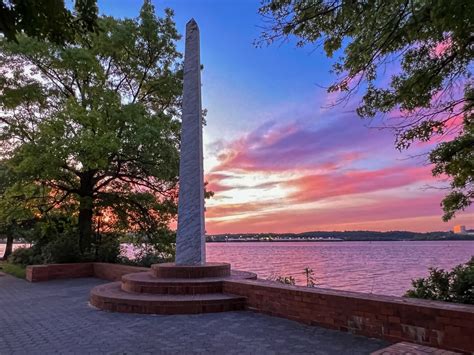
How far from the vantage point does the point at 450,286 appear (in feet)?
25.5

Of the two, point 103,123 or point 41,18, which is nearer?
point 41,18

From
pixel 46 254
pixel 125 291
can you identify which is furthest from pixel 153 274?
pixel 46 254

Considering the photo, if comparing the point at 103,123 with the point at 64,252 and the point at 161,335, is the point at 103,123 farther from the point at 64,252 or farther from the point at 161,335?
the point at 161,335

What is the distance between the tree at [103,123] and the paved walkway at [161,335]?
7.45 m

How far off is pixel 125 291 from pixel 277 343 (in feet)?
17.2

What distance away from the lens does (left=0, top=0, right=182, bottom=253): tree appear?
47.7 feet

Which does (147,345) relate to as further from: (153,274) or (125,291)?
(153,274)

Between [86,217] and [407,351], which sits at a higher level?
[86,217]

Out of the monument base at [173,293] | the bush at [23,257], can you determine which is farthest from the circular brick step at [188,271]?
the bush at [23,257]

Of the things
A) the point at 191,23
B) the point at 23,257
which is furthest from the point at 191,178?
the point at 23,257

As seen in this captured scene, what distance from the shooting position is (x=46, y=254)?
708 inches

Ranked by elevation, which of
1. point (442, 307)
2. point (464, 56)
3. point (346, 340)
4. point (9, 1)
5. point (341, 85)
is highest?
point (464, 56)

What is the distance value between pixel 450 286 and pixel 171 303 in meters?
5.71

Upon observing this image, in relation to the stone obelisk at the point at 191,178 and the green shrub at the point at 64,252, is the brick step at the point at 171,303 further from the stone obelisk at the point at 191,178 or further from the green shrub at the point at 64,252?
the green shrub at the point at 64,252
